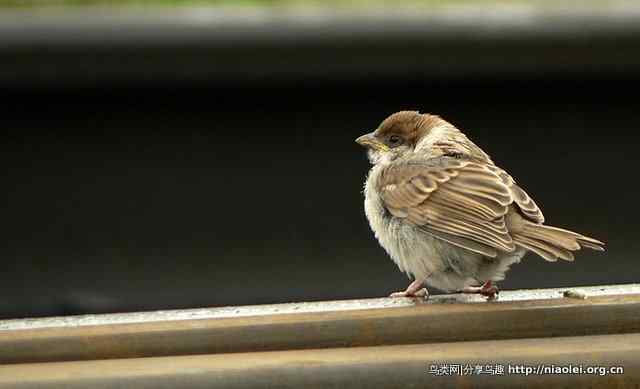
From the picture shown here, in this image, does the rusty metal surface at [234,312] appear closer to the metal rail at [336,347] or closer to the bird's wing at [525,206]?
the metal rail at [336,347]

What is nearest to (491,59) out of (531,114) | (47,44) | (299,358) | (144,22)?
(531,114)

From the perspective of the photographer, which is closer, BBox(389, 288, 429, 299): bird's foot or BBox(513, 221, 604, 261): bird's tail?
BBox(513, 221, 604, 261): bird's tail

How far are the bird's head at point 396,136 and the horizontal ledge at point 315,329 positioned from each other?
82.3 inches

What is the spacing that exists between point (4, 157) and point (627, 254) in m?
3.35

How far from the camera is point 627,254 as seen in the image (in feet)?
18.2

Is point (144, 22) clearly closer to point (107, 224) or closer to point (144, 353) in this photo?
point (107, 224)

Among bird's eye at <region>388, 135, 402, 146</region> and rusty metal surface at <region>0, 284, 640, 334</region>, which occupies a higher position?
bird's eye at <region>388, 135, 402, 146</region>

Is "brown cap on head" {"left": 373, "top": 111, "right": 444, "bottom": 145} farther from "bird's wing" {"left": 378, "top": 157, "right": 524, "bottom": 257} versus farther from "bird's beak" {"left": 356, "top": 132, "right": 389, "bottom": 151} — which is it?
"bird's wing" {"left": 378, "top": 157, "right": 524, "bottom": 257}

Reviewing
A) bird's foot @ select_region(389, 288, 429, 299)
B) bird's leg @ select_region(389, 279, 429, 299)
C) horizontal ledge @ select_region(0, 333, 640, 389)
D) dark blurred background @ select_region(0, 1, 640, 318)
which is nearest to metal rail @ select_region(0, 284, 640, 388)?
→ horizontal ledge @ select_region(0, 333, 640, 389)

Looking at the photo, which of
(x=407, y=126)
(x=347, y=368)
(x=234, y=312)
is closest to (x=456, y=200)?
(x=407, y=126)

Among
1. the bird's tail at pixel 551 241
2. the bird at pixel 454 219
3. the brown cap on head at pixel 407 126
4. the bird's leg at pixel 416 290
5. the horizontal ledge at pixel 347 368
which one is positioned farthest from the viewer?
the brown cap on head at pixel 407 126

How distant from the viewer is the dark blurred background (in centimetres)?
496

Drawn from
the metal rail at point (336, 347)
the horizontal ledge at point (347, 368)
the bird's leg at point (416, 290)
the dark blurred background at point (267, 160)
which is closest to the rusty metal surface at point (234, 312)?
the metal rail at point (336, 347)

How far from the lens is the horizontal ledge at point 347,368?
2197 mm
